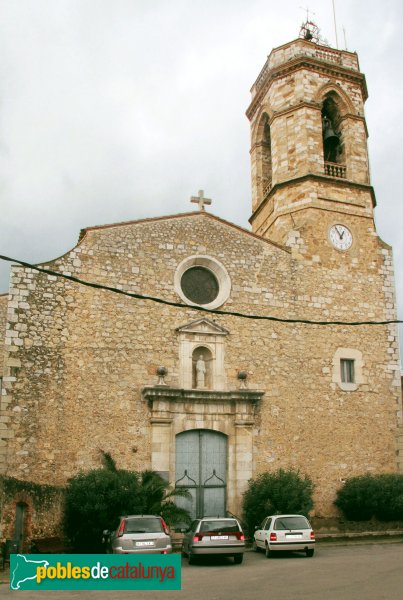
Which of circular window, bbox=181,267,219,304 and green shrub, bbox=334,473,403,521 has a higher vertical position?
circular window, bbox=181,267,219,304

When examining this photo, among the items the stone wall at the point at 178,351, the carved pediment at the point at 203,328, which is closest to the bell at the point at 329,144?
the stone wall at the point at 178,351

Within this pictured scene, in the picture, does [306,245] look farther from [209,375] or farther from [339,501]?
[339,501]

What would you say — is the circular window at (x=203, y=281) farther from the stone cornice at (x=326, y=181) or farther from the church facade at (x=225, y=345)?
the stone cornice at (x=326, y=181)

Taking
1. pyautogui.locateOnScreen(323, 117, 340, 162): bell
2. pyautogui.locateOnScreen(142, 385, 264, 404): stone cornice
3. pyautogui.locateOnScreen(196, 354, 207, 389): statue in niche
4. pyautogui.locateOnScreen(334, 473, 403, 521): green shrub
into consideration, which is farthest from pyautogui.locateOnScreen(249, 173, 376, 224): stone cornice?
pyautogui.locateOnScreen(334, 473, 403, 521): green shrub

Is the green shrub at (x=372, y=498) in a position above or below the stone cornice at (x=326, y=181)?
below

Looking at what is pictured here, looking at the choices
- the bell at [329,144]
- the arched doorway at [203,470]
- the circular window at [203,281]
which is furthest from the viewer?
the bell at [329,144]

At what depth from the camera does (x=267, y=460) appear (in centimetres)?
1777

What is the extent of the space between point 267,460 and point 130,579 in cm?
820

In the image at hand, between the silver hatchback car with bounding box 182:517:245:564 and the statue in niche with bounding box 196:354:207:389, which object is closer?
the silver hatchback car with bounding box 182:517:245:564

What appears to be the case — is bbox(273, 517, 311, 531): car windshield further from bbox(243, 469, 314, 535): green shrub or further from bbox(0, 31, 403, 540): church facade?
bbox(0, 31, 403, 540): church facade

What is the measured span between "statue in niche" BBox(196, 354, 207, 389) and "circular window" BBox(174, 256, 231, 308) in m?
1.68

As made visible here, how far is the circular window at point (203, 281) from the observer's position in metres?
18.7

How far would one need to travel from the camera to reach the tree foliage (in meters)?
14.2

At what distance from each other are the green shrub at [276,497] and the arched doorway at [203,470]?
88 cm
